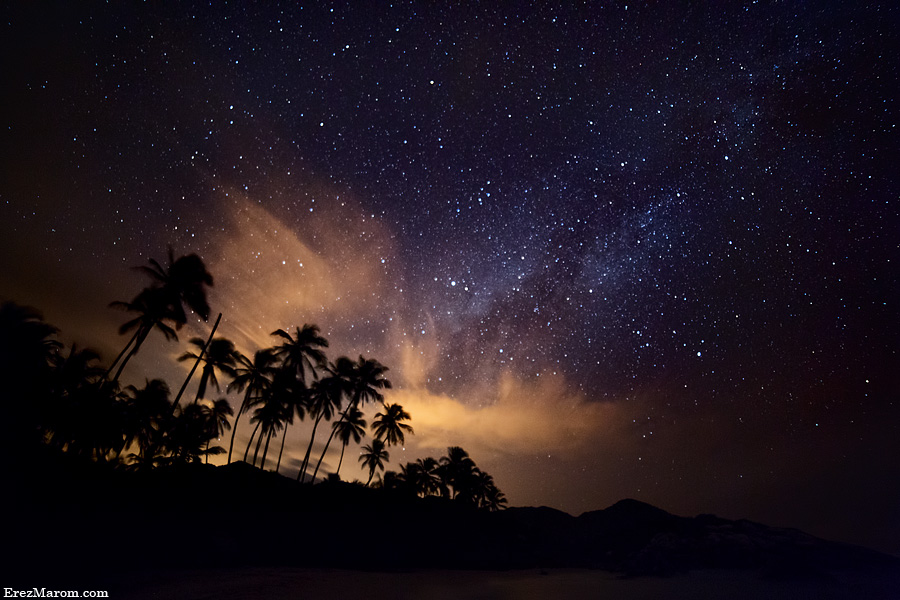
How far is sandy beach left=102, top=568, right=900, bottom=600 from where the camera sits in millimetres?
16641

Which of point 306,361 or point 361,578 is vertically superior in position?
point 306,361

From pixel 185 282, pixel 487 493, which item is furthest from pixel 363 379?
pixel 487 493

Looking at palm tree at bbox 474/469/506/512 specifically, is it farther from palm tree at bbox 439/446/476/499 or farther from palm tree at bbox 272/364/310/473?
palm tree at bbox 272/364/310/473

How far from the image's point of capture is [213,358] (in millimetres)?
30953

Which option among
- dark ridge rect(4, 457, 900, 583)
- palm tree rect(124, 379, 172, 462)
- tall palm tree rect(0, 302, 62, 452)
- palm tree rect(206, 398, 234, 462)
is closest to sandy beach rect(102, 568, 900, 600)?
dark ridge rect(4, 457, 900, 583)

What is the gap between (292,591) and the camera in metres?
18.1

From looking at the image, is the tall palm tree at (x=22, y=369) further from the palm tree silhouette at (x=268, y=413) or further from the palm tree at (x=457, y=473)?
the palm tree at (x=457, y=473)

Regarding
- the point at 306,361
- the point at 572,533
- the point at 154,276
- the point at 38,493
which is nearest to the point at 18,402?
the point at 38,493

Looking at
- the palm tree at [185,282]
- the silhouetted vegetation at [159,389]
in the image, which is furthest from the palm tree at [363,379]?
the palm tree at [185,282]

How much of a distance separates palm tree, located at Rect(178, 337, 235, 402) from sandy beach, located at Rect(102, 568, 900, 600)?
1391cm

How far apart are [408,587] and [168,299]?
72.2ft

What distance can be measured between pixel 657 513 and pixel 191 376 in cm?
10882

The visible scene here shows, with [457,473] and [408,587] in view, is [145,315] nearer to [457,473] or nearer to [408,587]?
[408,587]

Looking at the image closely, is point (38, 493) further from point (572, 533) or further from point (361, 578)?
point (572, 533)
